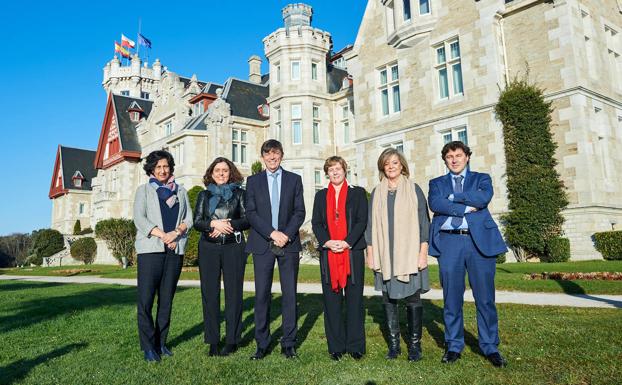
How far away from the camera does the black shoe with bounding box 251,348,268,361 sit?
445 cm

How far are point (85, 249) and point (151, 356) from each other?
34371 mm

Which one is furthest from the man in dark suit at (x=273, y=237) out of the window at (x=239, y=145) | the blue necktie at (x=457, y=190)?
the window at (x=239, y=145)

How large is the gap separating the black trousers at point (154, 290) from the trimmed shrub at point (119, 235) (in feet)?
77.4

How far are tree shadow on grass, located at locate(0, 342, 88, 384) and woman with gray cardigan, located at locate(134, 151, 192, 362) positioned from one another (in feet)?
3.25

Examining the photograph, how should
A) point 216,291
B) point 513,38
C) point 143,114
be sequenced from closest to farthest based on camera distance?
1. point 216,291
2. point 513,38
3. point 143,114

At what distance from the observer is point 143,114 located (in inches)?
1586

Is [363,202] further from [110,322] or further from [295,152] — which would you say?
[295,152]

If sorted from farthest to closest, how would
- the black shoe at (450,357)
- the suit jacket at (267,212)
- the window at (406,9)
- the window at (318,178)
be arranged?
the window at (318,178)
the window at (406,9)
the suit jacket at (267,212)
the black shoe at (450,357)

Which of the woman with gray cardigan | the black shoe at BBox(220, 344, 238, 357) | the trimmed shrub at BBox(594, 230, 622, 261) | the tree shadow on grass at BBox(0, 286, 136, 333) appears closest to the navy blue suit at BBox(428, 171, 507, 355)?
the black shoe at BBox(220, 344, 238, 357)

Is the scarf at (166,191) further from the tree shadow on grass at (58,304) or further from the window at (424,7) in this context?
the window at (424,7)

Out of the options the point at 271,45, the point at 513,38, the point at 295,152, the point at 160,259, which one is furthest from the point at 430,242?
the point at 271,45

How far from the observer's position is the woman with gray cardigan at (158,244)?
185 inches

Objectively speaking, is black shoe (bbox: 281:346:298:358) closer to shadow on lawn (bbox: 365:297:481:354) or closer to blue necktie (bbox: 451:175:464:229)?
shadow on lawn (bbox: 365:297:481:354)

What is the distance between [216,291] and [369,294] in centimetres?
483
